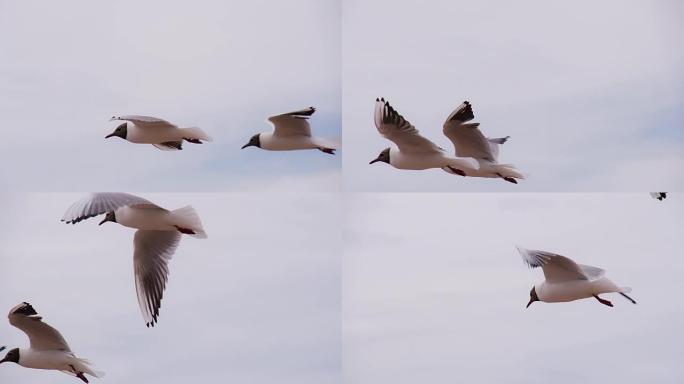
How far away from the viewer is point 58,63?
1942 mm

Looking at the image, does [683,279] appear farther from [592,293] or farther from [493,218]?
[493,218]

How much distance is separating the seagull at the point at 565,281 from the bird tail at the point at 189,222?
75cm

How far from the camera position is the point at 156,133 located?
1987 mm

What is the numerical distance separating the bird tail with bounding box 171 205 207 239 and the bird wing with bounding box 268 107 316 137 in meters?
0.27

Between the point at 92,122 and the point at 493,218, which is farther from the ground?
the point at 92,122

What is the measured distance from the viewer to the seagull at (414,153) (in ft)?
6.66

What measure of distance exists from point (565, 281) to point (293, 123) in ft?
2.43

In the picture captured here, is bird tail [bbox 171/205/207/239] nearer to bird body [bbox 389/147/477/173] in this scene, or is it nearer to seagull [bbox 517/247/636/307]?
bird body [bbox 389/147/477/173]

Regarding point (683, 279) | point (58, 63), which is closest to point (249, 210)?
point (58, 63)

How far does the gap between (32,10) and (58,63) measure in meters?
0.13

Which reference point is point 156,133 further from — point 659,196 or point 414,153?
point 659,196

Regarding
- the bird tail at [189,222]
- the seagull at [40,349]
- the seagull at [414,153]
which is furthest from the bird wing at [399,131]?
the seagull at [40,349]

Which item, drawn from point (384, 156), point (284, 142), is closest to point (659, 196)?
point (384, 156)

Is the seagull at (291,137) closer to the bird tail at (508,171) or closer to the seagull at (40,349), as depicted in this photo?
the bird tail at (508,171)
